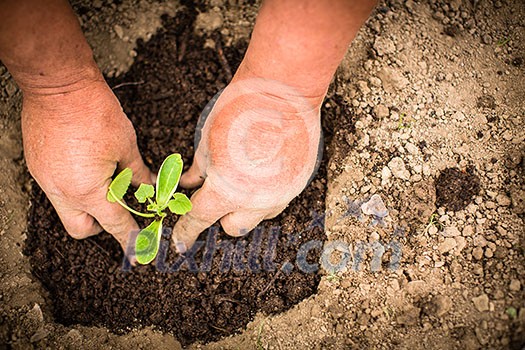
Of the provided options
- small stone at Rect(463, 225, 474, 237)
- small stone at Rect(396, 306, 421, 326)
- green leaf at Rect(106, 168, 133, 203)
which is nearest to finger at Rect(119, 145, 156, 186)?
green leaf at Rect(106, 168, 133, 203)

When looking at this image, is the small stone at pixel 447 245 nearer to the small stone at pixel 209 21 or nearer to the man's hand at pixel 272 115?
the man's hand at pixel 272 115

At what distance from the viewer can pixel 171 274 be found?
1.78 m

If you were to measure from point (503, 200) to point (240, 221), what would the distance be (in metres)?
0.88

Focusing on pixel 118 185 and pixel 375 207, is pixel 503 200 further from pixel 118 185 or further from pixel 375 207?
pixel 118 185

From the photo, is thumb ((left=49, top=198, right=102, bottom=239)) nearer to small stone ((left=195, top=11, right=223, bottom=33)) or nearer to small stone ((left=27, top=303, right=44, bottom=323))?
small stone ((left=27, top=303, right=44, bottom=323))

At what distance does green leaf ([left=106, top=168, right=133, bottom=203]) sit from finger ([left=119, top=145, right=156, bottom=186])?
119mm

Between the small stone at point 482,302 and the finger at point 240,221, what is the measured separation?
0.72 metres

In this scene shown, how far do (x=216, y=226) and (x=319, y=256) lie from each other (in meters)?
0.39

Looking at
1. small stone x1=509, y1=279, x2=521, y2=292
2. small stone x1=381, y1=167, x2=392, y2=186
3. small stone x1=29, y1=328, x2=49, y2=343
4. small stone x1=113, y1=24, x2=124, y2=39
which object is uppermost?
small stone x1=113, y1=24, x2=124, y2=39

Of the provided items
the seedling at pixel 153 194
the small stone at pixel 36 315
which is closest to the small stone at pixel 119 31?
the seedling at pixel 153 194

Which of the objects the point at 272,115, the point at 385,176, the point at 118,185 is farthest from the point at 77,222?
the point at 385,176

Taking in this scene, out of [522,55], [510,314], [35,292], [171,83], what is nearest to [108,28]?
[171,83]

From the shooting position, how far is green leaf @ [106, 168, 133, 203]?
1525 millimetres

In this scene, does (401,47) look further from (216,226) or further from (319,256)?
(216,226)
